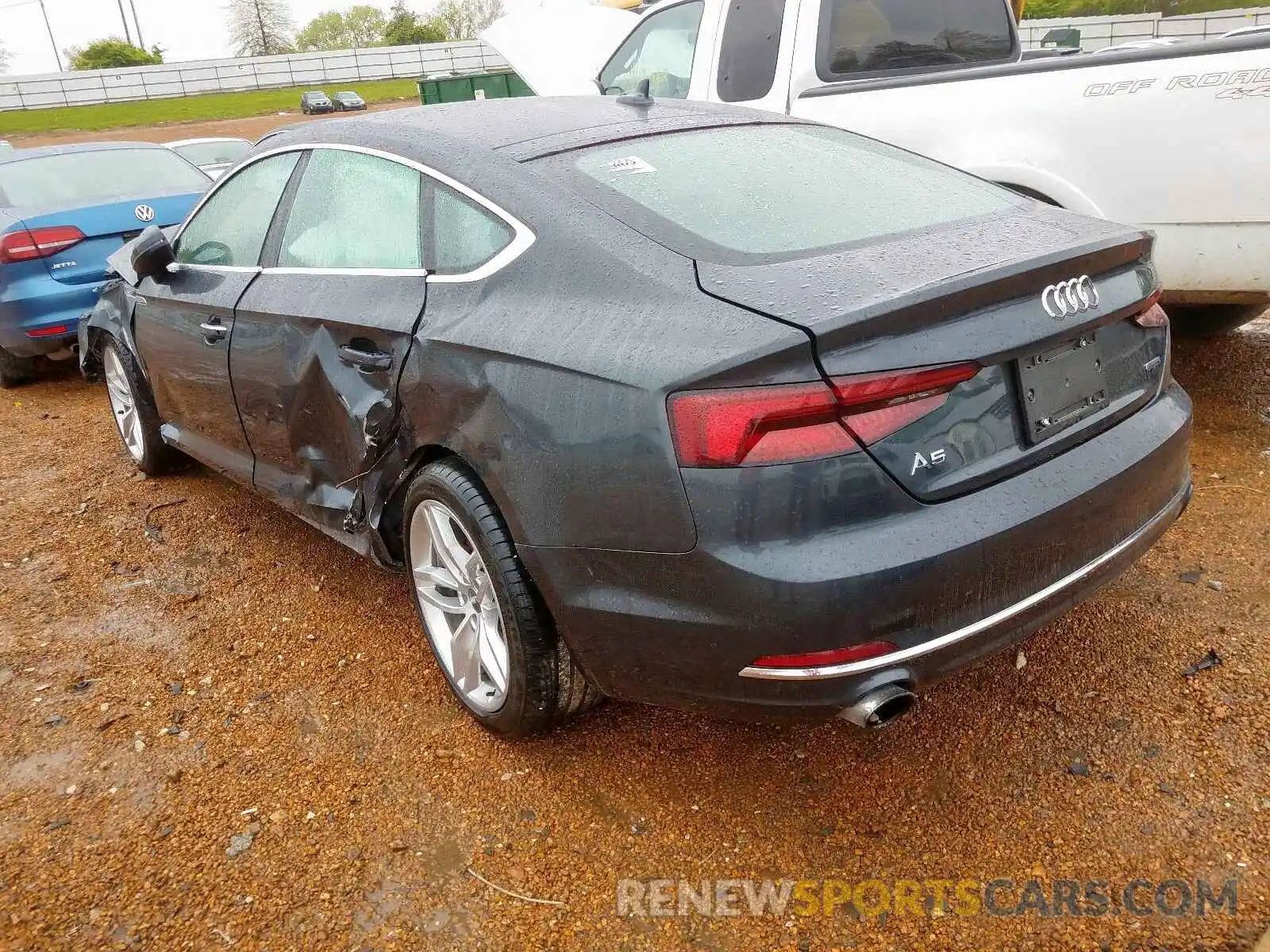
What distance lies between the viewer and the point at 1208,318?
509 cm

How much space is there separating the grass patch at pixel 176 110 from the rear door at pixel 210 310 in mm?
42238

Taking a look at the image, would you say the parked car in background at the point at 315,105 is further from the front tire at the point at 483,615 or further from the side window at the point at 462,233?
the front tire at the point at 483,615

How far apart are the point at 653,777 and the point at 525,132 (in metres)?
1.87

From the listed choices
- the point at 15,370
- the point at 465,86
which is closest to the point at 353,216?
the point at 15,370

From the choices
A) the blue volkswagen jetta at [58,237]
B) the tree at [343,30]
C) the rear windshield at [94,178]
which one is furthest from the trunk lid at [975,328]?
the tree at [343,30]

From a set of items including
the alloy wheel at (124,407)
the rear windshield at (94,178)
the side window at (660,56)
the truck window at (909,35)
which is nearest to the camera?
the alloy wheel at (124,407)

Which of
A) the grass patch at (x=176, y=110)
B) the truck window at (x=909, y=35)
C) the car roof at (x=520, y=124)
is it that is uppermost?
the grass patch at (x=176, y=110)

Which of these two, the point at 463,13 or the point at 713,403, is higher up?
the point at 463,13

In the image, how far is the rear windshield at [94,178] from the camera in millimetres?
6586

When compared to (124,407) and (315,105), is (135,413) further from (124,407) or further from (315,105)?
(315,105)

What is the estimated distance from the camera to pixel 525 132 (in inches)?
110

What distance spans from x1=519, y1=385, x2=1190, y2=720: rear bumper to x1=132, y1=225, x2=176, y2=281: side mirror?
249cm

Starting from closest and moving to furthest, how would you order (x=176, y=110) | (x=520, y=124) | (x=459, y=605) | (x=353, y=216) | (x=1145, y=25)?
(x=459, y=605)
(x=520, y=124)
(x=353, y=216)
(x=1145, y=25)
(x=176, y=110)

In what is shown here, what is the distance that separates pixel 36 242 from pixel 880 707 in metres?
6.18
